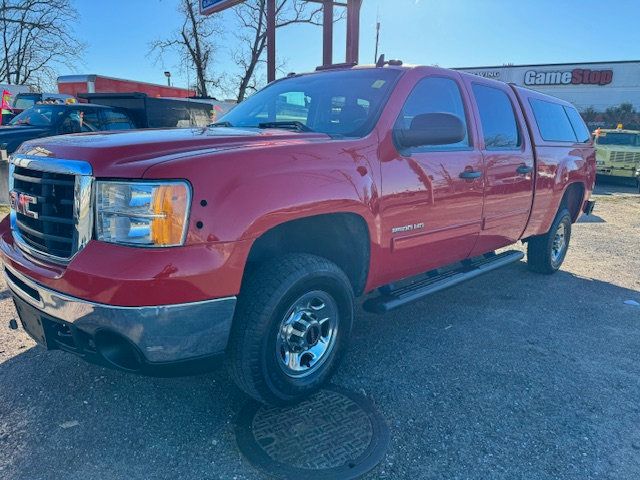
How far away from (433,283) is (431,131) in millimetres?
1285

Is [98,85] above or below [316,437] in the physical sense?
above

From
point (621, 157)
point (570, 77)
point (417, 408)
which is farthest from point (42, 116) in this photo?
point (570, 77)

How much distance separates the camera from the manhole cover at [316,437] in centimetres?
236

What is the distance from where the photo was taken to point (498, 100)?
445cm

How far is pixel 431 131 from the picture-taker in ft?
10.1

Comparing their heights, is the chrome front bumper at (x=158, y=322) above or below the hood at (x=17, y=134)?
below

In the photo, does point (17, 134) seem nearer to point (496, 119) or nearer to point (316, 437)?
point (496, 119)

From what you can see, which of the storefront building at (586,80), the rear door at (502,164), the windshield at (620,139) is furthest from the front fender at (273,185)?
the storefront building at (586,80)

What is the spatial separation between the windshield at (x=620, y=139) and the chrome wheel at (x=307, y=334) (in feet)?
58.5

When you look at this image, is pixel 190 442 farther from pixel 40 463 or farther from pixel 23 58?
pixel 23 58

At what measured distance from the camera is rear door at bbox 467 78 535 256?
4066 mm

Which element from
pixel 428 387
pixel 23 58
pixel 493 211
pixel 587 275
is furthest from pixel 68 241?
pixel 23 58

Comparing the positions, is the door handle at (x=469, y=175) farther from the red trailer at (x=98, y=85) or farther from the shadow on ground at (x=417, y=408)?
the red trailer at (x=98, y=85)

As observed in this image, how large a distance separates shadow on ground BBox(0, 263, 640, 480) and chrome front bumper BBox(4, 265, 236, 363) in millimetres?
592
